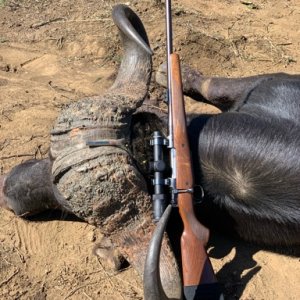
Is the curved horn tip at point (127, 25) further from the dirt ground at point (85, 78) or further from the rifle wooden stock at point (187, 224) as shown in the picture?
the dirt ground at point (85, 78)

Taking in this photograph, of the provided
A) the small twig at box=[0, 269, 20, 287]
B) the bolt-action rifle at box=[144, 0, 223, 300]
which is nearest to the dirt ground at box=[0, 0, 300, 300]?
the small twig at box=[0, 269, 20, 287]

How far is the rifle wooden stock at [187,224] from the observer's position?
272 centimetres

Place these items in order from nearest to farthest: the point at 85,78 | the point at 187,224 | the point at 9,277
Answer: the point at 187,224 < the point at 9,277 < the point at 85,78

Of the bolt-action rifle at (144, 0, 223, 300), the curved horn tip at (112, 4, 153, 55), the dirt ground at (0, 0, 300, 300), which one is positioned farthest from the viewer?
the curved horn tip at (112, 4, 153, 55)

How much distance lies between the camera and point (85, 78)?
16.4 ft

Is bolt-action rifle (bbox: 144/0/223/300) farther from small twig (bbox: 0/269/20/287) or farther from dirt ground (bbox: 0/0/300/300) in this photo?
small twig (bbox: 0/269/20/287)

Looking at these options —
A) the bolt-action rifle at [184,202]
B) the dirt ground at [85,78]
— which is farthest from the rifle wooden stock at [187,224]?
the dirt ground at [85,78]

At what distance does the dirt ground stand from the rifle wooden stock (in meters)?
0.47

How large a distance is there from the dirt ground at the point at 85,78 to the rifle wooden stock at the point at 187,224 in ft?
1.53

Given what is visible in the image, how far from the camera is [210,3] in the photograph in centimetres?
630

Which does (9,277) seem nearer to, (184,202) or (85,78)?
(184,202)

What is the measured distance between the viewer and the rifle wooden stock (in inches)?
107

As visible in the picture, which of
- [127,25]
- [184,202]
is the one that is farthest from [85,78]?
[184,202]

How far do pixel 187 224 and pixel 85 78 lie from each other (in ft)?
8.37
